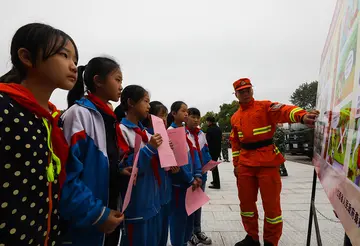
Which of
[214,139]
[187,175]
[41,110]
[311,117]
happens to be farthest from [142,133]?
[214,139]

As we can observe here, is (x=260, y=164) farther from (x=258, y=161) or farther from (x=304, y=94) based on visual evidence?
(x=304, y=94)

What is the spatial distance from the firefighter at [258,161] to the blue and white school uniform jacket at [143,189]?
134 cm

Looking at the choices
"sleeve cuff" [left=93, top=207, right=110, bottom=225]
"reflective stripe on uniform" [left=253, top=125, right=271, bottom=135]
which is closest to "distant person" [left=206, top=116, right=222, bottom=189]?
"reflective stripe on uniform" [left=253, top=125, right=271, bottom=135]

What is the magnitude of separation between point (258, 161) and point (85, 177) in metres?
1.89

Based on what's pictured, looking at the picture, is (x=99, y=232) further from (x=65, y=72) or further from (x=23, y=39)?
(x=23, y=39)

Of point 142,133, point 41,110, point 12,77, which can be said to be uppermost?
point 12,77

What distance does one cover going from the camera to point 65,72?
1.02 metres

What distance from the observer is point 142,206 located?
1.59 meters

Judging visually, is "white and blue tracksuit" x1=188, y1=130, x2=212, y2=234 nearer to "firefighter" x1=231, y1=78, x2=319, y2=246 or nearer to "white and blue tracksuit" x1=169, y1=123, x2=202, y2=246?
"white and blue tracksuit" x1=169, y1=123, x2=202, y2=246

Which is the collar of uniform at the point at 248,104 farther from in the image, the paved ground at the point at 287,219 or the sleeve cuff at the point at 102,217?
the sleeve cuff at the point at 102,217

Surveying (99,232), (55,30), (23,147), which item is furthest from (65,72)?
(99,232)

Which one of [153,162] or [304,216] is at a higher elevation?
[153,162]

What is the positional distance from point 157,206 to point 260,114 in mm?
1574

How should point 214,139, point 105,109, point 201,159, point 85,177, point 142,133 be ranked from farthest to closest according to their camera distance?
point 214,139, point 201,159, point 142,133, point 105,109, point 85,177
